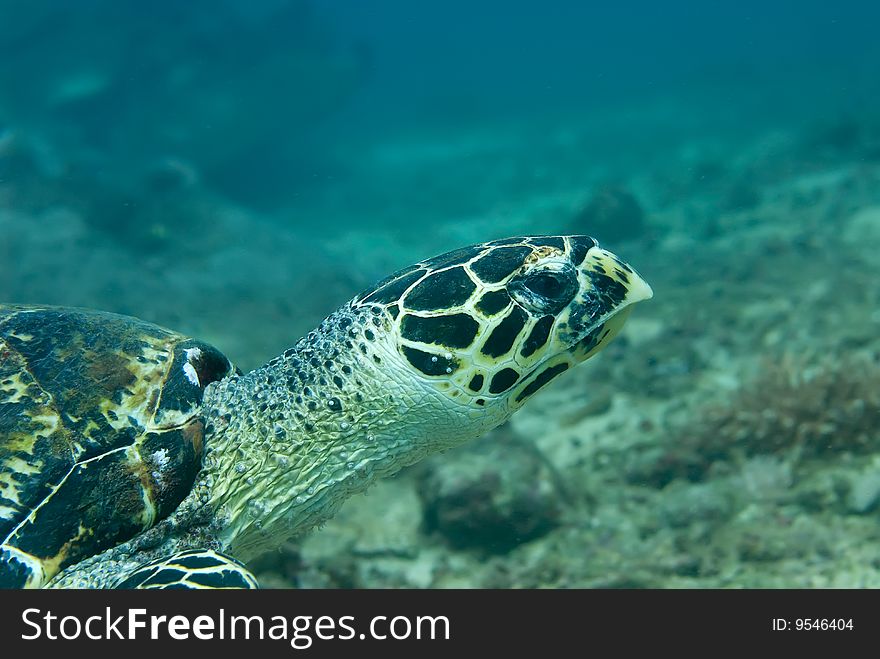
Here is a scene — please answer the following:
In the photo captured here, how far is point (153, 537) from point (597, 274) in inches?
52.8

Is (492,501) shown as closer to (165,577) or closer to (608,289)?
(608,289)

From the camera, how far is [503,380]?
1.61 m

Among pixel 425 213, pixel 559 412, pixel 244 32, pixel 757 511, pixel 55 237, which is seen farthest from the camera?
pixel 244 32

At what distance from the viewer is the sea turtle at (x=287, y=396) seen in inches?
56.7

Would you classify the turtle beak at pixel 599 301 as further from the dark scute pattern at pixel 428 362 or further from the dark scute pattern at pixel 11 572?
the dark scute pattern at pixel 11 572

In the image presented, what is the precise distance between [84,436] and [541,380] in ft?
3.86

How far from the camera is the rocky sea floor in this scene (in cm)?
276

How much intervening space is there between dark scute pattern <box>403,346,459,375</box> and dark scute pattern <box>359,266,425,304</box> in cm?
18

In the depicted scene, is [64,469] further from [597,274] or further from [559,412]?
[559,412]

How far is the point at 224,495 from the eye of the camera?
1594 mm

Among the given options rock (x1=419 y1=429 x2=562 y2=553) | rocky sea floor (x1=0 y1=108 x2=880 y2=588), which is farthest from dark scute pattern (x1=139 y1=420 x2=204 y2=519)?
rock (x1=419 y1=429 x2=562 y2=553)

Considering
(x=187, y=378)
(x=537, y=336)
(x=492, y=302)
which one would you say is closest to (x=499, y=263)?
(x=492, y=302)
